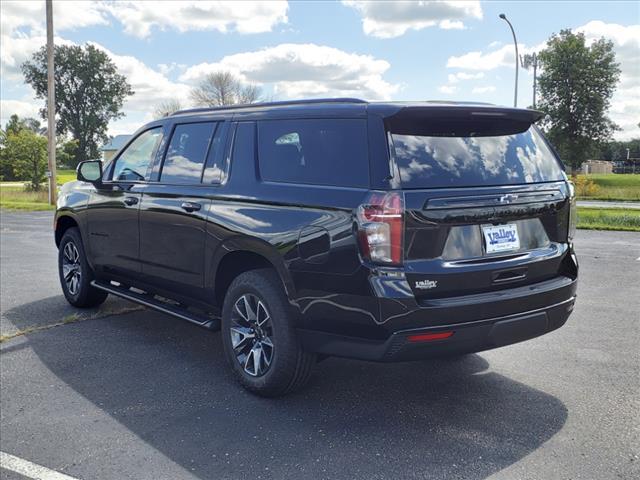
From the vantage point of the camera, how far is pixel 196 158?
4832mm

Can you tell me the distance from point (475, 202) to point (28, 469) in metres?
2.79

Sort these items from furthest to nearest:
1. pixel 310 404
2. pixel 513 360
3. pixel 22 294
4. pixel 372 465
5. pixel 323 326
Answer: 1. pixel 22 294
2. pixel 513 360
3. pixel 310 404
4. pixel 323 326
5. pixel 372 465

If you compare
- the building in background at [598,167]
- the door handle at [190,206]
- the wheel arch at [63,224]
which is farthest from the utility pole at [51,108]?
the building in background at [598,167]

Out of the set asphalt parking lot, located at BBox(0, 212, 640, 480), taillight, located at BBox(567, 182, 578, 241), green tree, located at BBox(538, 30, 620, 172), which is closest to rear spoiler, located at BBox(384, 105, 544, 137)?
taillight, located at BBox(567, 182, 578, 241)

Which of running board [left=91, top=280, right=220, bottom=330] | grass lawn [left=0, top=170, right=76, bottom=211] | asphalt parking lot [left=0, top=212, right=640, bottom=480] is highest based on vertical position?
running board [left=91, top=280, right=220, bottom=330]

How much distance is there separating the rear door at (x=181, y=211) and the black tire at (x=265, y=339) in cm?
51

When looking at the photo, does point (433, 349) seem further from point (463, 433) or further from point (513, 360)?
point (513, 360)

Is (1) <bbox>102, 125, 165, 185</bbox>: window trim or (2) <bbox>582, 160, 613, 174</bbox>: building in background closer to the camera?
(1) <bbox>102, 125, 165, 185</bbox>: window trim

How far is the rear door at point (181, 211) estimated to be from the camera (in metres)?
4.65

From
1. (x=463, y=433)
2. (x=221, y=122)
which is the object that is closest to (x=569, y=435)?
(x=463, y=433)

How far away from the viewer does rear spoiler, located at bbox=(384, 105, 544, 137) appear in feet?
11.8

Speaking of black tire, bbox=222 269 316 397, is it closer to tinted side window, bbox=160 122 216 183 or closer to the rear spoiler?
tinted side window, bbox=160 122 216 183

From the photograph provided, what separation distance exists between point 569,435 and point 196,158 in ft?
10.5

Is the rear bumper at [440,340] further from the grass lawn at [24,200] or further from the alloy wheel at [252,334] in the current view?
the grass lawn at [24,200]
